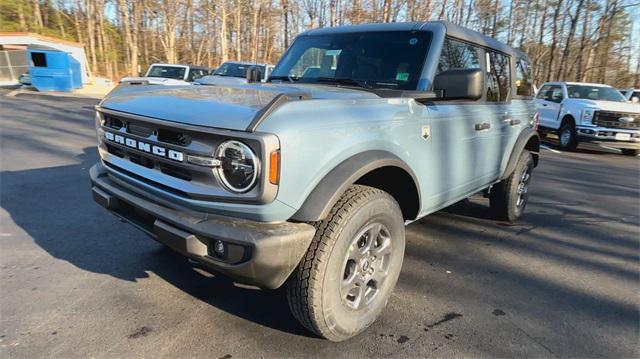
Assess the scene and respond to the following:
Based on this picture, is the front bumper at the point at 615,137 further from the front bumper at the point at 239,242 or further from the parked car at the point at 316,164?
the front bumper at the point at 239,242

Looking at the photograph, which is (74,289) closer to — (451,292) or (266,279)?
(266,279)

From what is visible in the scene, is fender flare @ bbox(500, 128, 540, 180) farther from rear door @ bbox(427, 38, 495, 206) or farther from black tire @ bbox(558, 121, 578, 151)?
black tire @ bbox(558, 121, 578, 151)

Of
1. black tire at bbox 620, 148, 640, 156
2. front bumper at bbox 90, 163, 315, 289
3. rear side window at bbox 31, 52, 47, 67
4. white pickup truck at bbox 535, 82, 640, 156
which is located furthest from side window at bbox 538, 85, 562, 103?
rear side window at bbox 31, 52, 47, 67

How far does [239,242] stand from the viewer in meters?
2.05

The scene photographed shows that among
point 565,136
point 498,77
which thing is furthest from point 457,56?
point 565,136

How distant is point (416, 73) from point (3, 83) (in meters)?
31.8

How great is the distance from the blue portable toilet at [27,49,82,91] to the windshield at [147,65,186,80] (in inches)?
419

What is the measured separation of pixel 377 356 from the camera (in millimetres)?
2469

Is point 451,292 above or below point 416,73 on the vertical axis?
below

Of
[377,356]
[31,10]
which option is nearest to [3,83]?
[31,10]

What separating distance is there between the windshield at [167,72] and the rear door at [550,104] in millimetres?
12796

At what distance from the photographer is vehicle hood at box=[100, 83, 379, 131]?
7.14ft

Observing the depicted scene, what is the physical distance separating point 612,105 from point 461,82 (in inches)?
448

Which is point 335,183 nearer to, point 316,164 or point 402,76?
point 316,164
